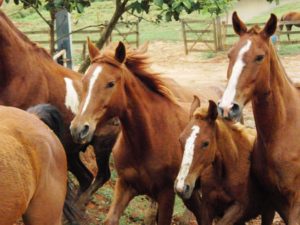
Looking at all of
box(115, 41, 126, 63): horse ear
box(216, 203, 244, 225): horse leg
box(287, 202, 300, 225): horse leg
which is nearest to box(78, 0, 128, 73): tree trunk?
box(115, 41, 126, 63): horse ear

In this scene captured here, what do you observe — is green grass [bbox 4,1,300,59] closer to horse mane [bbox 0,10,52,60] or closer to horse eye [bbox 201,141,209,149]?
horse mane [bbox 0,10,52,60]

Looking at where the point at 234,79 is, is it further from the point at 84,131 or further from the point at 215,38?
the point at 215,38

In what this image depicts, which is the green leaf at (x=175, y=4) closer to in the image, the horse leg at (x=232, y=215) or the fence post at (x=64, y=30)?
the horse leg at (x=232, y=215)

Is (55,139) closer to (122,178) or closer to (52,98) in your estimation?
(122,178)

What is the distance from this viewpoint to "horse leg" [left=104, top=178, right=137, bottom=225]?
20.8ft

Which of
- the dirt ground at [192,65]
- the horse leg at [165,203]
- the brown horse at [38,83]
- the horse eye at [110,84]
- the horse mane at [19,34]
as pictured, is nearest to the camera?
the horse eye at [110,84]

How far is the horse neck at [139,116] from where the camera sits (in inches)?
256

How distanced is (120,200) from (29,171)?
1.68 metres

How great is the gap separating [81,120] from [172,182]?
119 centimetres

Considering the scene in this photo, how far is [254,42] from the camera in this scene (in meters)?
5.70

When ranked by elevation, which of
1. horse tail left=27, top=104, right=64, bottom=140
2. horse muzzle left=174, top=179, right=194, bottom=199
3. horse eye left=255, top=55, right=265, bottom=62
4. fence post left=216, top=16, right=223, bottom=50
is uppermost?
horse eye left=255, top=55, right=265, bottom=62

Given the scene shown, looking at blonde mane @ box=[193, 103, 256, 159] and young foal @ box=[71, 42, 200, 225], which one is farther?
young foal @ box=[71, 42, 200, 225]

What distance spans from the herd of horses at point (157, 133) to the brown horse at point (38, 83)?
0.5 inches

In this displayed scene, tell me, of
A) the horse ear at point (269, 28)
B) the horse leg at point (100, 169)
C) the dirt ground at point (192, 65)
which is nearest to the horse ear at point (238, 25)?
the horse ear at point (269, 28)
